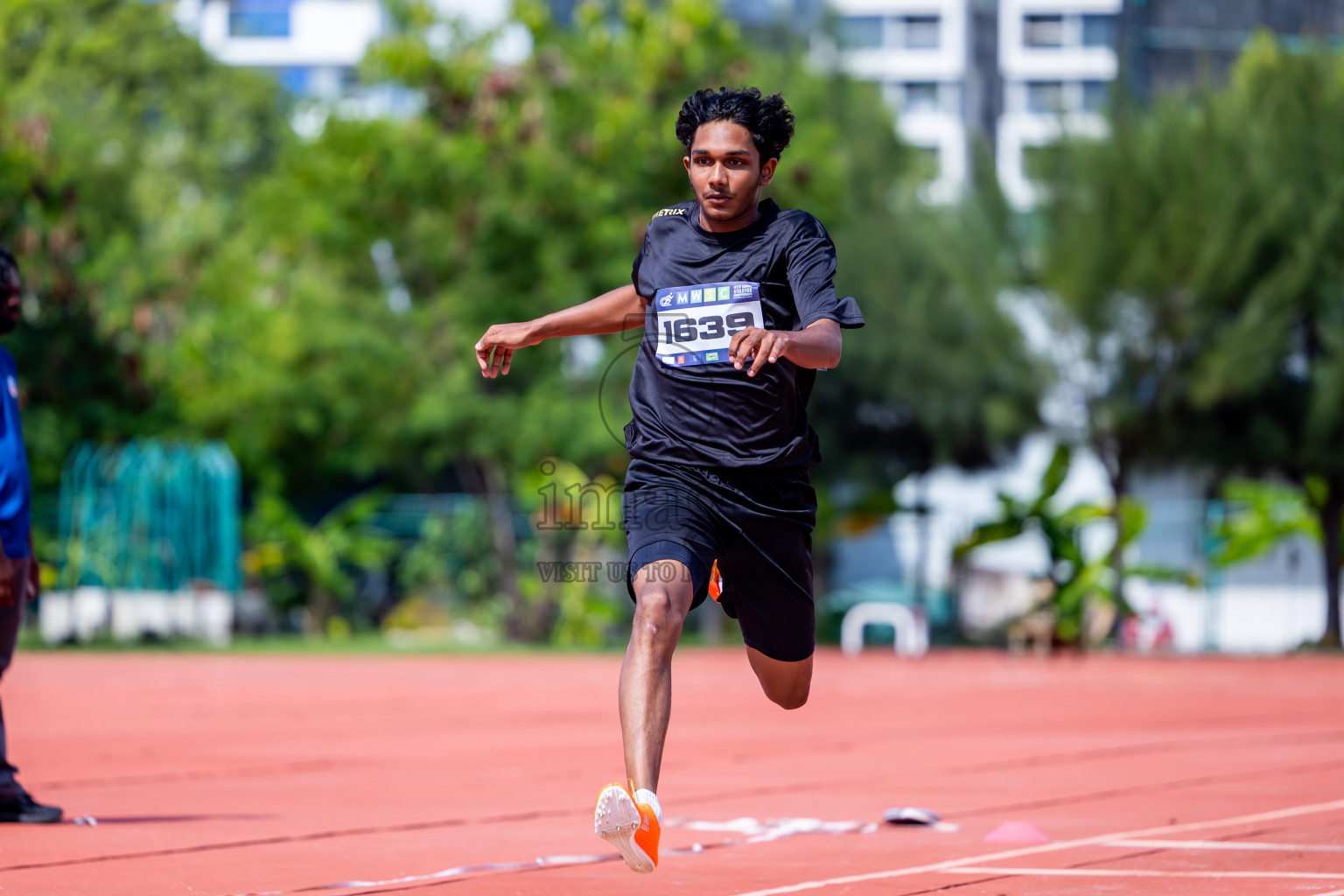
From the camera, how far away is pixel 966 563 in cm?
2783

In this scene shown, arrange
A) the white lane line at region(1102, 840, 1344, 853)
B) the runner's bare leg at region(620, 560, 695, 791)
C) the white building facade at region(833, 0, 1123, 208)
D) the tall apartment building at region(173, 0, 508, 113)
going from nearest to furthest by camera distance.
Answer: the runner's bare leg at region(620, 560, 695, 791), the white lane line at region(1102, 840, 1344, 853), the tall apartment building at region(173, 0, 508, 113), the white building facade at region(833, 0, 1123, 208)

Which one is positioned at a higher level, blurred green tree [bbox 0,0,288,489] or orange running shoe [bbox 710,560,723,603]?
blurred green tree [bbox 0,0,288,489]

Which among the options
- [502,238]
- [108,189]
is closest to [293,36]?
[108,189]

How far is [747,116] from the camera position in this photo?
16.1 feet

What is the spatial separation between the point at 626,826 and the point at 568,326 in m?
1.59

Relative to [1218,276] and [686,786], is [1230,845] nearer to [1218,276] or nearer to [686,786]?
[686,786]

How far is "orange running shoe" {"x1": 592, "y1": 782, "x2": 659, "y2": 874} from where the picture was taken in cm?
415

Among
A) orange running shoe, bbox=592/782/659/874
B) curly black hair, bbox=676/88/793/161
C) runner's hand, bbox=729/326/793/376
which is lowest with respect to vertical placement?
orange running shoe, bbox=592/782/659/874

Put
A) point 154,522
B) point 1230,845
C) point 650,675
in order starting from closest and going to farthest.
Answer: point 650,675 < point 1230,845 < point 154,522

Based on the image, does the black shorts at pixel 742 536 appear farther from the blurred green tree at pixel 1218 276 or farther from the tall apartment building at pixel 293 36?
the tall apartment building at pixel 293 36

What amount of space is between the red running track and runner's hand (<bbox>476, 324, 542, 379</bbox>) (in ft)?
4.83

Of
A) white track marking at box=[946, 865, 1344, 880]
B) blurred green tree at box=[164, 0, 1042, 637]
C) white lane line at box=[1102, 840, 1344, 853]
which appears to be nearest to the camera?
white track marking at box=[946, 865, 1344, 880]

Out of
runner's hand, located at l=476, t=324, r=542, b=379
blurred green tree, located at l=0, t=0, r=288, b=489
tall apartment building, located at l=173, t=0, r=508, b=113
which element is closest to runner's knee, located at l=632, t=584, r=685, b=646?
runner's hand, located at l=476, t=324, r=542, b=379

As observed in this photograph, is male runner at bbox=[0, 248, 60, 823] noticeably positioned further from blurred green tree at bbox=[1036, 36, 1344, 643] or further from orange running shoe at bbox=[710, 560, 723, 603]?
blurred green tree at bbox=[1036, 36, 1344, 643]
